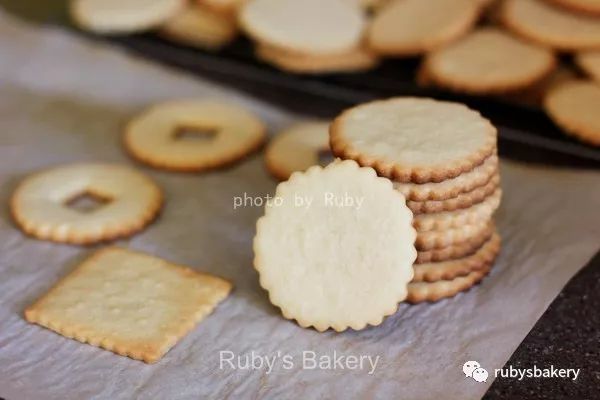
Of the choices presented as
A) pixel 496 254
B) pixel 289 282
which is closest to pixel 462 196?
pixel 496 254

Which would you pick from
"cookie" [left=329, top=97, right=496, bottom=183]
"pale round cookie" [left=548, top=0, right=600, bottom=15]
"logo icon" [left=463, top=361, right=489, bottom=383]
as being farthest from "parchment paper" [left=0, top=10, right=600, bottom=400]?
"pale round cookie" [left=548, top=0, right=600, bottom=15]

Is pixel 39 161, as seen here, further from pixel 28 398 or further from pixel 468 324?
pixel 468 324

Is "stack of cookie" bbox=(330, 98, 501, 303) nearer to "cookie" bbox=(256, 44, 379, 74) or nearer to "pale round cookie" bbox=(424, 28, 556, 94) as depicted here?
"pale round cookie" bbox=(424, 28, 556, 94)

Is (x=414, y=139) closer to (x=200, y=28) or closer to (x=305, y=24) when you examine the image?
(x=305, y=24)

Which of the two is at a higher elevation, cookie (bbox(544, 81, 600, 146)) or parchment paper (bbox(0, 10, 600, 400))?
cookie (bbox(544, 81, 600, 146))

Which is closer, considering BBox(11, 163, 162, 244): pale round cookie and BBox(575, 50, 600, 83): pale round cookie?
BBox(11, 163, 162, 244): pale round cookie

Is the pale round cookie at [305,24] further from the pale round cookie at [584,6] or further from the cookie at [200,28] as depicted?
the pale round cookie at [584,6]

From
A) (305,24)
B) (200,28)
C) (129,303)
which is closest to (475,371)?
(129,303)
